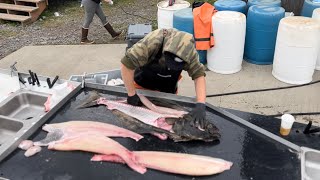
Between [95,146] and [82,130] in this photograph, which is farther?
[82,130]

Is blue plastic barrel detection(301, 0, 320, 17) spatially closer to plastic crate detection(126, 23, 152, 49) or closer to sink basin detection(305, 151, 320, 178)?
plastic crate detection(126, 23, 152, 49)

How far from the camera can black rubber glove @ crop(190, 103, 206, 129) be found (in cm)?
249

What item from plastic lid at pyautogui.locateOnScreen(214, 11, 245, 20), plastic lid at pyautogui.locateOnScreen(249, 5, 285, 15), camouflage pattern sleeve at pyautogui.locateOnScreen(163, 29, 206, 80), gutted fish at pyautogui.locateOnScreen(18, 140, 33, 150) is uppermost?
camouflage pattern sleeve at pyautogui.locateOnScreen(163, 29, 206, 80)

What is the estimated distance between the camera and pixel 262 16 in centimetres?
551

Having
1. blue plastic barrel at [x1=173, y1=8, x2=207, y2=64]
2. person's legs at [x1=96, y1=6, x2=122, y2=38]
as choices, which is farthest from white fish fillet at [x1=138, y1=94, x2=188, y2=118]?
person's legs at [x1=96, y1=6, x2=122, y2=38]

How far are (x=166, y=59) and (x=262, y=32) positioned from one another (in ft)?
12.0

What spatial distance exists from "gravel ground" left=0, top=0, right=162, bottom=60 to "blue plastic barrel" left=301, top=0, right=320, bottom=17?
366 centimetres

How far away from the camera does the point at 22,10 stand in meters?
8.95

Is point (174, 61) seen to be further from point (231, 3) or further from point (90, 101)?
point (231, 3)

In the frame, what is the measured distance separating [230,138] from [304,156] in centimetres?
53

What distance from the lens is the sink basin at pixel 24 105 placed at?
2832mm

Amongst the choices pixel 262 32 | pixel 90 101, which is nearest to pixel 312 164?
pixel 90 101

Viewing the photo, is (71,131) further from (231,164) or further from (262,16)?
(262,16)

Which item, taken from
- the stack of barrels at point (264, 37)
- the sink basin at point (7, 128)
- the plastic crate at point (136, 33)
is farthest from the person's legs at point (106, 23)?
the sink basin at point (7, 128)
